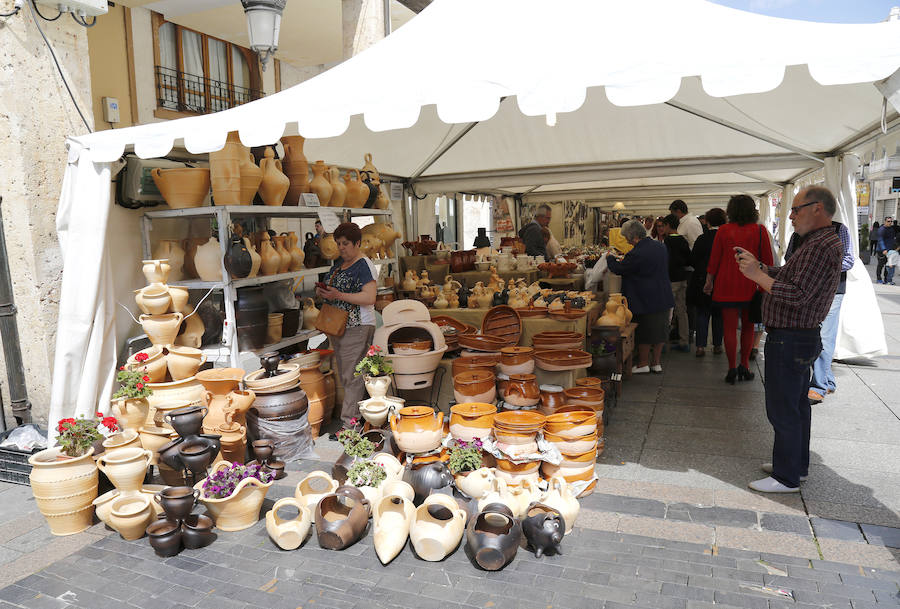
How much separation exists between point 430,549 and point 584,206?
48.9 feet

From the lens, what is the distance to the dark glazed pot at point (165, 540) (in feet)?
8.43

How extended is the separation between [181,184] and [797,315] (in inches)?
145

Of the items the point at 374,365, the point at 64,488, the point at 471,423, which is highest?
the point at 374,365

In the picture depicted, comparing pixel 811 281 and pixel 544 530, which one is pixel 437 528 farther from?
pixel 811 281

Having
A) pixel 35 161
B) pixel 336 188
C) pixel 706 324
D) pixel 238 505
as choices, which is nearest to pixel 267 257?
pixel 336 188

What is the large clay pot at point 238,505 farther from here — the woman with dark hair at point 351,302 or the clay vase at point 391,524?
the woman with dark hair at point 351,302

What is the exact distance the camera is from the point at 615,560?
8.02 ft

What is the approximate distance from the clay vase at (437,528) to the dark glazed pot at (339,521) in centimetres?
26

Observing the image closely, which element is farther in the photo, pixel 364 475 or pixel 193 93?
pixel 193 93

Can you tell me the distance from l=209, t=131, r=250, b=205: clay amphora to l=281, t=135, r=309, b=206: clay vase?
0.67 meters

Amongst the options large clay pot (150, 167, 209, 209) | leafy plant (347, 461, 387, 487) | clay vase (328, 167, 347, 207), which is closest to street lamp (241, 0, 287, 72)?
large clay pot (150, 167, 209, 209)

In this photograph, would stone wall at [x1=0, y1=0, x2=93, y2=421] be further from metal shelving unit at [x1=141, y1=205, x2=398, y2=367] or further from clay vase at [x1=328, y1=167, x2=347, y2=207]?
clay vase at [x1=328, y1=167, x2=347, y2=207]

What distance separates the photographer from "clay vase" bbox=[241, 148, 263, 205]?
3.87m

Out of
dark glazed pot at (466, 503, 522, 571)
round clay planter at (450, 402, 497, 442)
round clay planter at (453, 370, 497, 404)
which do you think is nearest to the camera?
dark glazed pot at (466, 503, 522, 571)
